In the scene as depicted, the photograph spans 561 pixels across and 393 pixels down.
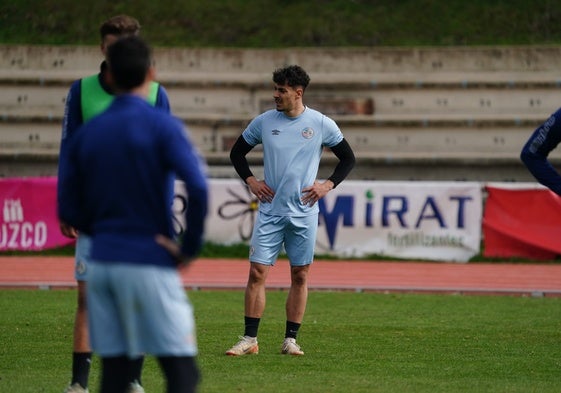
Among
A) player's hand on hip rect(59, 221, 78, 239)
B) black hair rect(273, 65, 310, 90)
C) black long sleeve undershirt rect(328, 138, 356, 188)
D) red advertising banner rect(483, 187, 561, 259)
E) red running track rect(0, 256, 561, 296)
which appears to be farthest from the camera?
red advertising banner rect(483, 187, 561, 259)

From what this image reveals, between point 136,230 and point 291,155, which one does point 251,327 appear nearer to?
point 291,155

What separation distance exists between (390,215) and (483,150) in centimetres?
794

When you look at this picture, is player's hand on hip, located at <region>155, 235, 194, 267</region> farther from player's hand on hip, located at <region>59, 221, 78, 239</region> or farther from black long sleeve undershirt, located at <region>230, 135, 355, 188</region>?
black long sleeve undershirt, located at <region>230, 135, 355, 188</region>

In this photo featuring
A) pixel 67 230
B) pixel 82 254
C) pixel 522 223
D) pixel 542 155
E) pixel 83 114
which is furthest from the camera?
pixel 522 223

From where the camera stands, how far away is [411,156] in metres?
28.1

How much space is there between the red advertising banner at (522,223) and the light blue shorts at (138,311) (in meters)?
16.7

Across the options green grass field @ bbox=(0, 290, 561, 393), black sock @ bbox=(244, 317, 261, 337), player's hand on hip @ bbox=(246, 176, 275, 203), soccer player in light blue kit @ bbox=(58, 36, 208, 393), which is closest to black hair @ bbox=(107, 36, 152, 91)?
soccer player in light blue kit @ bbox=(58, 36, 208, 393)

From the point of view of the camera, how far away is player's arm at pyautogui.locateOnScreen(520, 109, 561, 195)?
8945 mm

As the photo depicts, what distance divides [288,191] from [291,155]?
11.7 inches

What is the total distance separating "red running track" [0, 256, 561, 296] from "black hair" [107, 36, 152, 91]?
37.7 ft

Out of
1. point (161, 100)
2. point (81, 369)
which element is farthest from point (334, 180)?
point (81, 369)

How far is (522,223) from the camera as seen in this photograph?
2183 centimetres

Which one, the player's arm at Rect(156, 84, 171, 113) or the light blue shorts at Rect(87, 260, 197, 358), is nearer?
the light blue shorts at Rect(87, 260, 197, 358)

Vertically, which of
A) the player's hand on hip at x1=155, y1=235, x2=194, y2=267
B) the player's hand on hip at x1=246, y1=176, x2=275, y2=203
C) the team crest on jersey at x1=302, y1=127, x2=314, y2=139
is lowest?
the player's hand on hip at x1=155, y1=235, x2=194, y2=267
